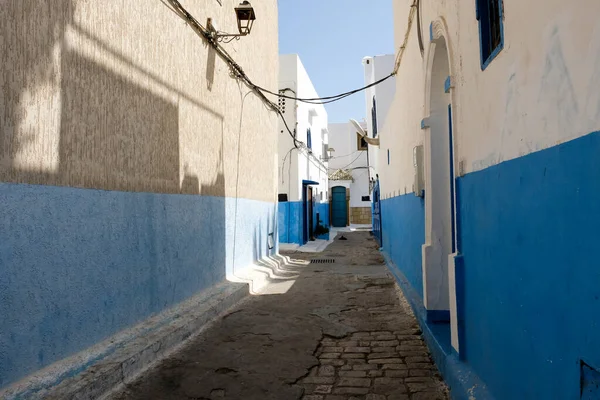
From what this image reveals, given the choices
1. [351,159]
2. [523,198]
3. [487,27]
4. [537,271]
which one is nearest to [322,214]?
[351,159]

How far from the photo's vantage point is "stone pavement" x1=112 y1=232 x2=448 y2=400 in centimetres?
369

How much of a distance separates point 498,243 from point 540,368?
30.5 inches

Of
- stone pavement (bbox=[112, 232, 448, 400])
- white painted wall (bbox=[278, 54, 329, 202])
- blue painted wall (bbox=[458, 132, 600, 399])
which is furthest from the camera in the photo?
white painted wall (bbox=[278, 54, 329, 202])

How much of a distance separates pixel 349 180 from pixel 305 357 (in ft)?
96.6

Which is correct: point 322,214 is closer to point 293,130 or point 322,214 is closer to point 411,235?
point 293,130

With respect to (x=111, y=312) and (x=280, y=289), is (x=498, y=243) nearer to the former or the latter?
(x=111, y=312)

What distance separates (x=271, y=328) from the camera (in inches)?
222

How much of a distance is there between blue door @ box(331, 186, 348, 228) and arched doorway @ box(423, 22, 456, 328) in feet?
93.0

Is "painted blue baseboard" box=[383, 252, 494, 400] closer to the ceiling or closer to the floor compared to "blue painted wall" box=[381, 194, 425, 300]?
closer to the floor

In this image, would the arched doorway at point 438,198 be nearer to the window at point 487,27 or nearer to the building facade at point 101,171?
the window at point 487,27

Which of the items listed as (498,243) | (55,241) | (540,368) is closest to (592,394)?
(540,368)

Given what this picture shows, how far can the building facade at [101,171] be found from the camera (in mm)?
3188

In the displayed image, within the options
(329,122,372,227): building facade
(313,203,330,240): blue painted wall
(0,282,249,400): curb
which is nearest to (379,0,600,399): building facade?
(0,282,249,400): curb

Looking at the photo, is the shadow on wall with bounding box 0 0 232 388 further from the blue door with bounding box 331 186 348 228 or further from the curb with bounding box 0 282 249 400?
the blue door with bounding box 331 186 348 228
